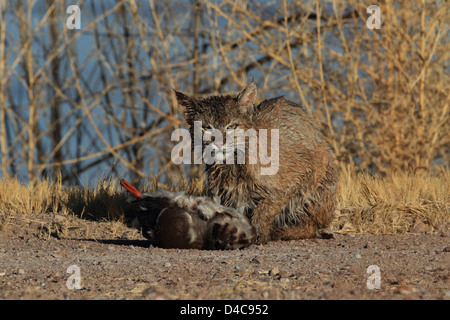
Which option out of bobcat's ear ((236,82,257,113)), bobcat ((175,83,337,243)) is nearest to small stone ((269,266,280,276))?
bobcat ((175,83,337,243))

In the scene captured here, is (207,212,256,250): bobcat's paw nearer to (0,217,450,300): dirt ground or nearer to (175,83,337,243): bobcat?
(0,217,450,300): dirt ground

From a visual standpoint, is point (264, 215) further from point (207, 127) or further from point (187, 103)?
point (187, 103)

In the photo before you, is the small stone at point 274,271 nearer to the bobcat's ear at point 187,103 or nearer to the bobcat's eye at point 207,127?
the bobcat's eye at point 207,127

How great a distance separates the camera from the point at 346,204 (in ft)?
22.8

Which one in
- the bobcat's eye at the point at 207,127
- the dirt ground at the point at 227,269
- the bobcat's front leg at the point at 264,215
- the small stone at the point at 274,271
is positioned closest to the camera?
the dirt ground at the point at 227,269

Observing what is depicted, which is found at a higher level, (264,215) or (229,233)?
(264,215)

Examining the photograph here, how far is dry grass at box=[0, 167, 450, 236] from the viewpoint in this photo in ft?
21.2

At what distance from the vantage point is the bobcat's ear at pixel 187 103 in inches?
204

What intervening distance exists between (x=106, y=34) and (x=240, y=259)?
8.17 m

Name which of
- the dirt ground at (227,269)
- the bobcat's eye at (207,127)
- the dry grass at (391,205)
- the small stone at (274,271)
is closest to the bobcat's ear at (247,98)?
the bobcat's eye at (207,127)

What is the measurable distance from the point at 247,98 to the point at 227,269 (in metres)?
1.63

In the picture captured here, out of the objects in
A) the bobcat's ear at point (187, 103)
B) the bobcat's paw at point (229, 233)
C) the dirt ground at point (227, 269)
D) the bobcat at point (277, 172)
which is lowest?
the dirt ground at point (227, 269)

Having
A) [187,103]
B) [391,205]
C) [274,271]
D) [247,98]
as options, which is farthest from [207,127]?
[391,205]
